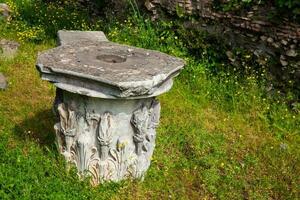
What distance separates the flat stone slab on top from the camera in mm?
3404

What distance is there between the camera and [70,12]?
858 centimetres

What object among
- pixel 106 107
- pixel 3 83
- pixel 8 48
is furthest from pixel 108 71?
pixel 8 48

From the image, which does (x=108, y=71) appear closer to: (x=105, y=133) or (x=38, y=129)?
(x=105, y=133)

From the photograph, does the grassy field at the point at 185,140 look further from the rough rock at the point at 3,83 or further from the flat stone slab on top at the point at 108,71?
the flat stone slab on top at the point at 108,71

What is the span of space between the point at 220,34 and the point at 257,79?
33.7 inches

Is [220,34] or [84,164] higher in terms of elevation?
[220,34]

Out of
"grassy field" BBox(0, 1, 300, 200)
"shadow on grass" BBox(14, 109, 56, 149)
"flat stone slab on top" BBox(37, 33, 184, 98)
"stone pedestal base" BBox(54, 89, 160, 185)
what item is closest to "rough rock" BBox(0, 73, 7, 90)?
"grassy field" BBox(0, 1, 300, 200)

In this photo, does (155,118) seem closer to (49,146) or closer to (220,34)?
(49,146)

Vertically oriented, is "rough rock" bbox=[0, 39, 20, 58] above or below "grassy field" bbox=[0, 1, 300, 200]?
above

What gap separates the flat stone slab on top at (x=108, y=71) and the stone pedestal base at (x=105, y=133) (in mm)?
167

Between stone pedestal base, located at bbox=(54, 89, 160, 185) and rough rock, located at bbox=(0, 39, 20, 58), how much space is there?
10.00ft

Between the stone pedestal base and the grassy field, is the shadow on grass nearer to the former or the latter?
the grassy field

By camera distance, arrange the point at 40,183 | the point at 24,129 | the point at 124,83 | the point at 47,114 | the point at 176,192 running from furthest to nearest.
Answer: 1. the point at 47,114
2. the point at 24,129
3. the point at 176,192
4. the point at 40,183
5. the point at 124,83

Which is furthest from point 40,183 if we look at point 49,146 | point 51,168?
point 49,146
